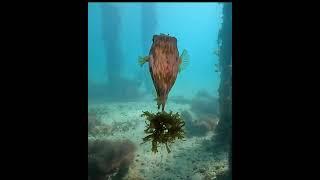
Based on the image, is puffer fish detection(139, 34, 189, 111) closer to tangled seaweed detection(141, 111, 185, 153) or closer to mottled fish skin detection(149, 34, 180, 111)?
mottled fish skin detection(149, 34, 180, 111)

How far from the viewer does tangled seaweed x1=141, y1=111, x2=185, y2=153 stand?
3.57 meters

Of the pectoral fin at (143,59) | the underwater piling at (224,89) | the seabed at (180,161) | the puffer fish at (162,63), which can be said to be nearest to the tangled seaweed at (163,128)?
the puffer fish at (162,63)

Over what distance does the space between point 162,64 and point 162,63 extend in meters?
0.01

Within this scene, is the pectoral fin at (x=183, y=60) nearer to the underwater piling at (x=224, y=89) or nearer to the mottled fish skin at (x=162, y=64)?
the mottled fish skin at (x=162, y=64)

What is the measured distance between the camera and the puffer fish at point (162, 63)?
3.79 m

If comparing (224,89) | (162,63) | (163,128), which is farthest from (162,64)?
(224,89)

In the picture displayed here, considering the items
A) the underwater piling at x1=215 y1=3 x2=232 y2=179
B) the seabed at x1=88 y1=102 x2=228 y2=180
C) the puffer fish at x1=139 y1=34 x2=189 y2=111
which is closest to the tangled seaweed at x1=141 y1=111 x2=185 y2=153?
the puffer fish at x1=139 y1=34 x2=189 y2=111

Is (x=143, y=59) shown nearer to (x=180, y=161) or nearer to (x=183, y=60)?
(x=183, y=60)

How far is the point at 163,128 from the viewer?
3.59 m
